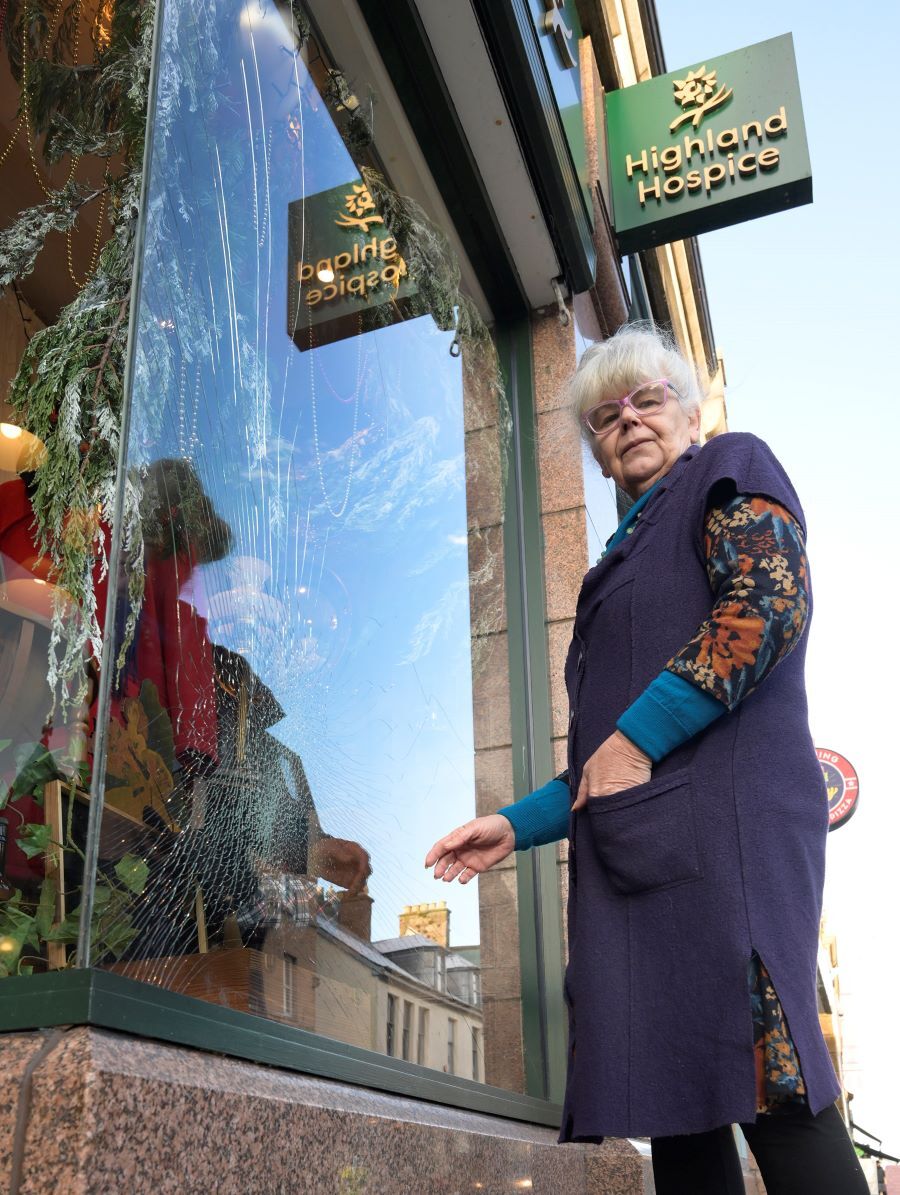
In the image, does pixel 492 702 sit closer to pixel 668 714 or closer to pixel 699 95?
pixel 668 714

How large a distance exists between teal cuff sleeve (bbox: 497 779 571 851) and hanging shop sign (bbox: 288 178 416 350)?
1.23m

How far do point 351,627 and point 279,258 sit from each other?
0.90m

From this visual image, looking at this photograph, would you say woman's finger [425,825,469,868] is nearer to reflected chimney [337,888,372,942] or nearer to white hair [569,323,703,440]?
reflected chimney [337,888,372,942]

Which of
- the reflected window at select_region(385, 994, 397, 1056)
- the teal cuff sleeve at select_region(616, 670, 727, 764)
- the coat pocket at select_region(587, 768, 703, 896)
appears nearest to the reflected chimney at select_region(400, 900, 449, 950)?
the reflected window at select_region(385, 994, 397, 1056)

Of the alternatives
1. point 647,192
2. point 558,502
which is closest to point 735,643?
point 558,502

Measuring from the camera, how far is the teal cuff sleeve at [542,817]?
86.9 inches

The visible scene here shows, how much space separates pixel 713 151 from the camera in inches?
236

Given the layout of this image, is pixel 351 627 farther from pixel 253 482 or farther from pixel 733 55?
pixel 733 55

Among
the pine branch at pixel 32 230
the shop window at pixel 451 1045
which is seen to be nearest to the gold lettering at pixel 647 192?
the pine branch at pixel 32 230

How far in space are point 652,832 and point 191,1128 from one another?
2.49ft

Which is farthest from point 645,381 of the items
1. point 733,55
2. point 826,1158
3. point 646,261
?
point 646,261

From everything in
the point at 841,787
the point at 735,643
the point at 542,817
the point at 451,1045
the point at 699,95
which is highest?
the point at 699,95

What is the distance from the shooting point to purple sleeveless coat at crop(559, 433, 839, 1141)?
157cm

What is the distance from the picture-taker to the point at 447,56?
Answer: 3.77 meters
